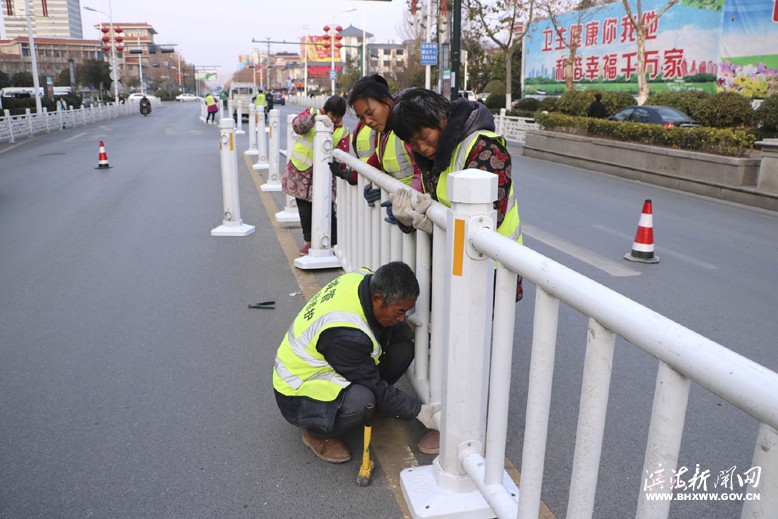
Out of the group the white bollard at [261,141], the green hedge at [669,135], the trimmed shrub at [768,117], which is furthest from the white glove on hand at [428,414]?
the trimmed shrub at [768,117]

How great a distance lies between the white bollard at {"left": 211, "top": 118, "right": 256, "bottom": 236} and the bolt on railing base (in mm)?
5579

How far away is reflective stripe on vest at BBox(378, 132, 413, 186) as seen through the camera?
407cm

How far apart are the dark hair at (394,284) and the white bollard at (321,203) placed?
284 centimetres

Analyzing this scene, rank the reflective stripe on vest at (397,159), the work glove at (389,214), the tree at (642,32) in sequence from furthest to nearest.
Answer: the tree at (642,32)
the reflective stripe on vest at (397,159)
the work glove at (389,214)

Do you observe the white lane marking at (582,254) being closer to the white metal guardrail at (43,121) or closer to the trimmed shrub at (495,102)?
the white metal guardrail at (43,121)

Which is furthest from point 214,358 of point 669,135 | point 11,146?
point 11,146

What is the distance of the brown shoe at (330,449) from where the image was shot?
306 cm

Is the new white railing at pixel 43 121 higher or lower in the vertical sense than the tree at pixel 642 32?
lower

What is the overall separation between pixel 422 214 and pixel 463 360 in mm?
779

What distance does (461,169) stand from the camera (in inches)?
116

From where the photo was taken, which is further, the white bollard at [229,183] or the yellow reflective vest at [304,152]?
the white bollard at [229,183]

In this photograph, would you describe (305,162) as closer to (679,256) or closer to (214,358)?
(214,358)

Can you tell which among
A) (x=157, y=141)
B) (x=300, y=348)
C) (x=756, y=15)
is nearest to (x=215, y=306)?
(x=300, y=348)

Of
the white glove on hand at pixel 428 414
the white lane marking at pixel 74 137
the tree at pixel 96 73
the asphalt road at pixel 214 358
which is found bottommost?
the white lane marking at pixel 74 137
